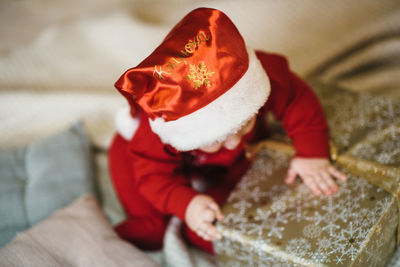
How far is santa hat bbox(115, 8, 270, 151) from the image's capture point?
0.44 meters

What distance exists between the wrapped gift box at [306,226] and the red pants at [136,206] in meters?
0.12

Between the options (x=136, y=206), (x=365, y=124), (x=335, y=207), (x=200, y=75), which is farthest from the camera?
(x=136, y=206)

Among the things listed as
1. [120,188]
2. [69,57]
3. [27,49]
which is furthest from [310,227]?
[27,49]

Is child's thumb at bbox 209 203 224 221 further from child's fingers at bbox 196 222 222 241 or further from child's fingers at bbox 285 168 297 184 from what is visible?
child's fingers at bbox 285 168 297 184

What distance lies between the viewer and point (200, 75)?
45cm

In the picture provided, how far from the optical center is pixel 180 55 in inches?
17.3

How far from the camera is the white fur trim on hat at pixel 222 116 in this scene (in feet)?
1.56

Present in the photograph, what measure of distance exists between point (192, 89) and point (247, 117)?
0.11m

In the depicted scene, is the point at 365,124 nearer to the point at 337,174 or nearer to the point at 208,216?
the point at 337,174

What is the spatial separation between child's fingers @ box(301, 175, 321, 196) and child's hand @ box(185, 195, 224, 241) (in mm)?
183

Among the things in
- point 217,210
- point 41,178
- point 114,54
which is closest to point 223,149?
point 217,210

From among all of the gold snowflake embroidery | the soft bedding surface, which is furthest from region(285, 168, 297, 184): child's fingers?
the soft bedding surface

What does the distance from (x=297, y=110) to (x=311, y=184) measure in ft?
0.55

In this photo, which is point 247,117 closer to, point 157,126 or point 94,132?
point 157,126
